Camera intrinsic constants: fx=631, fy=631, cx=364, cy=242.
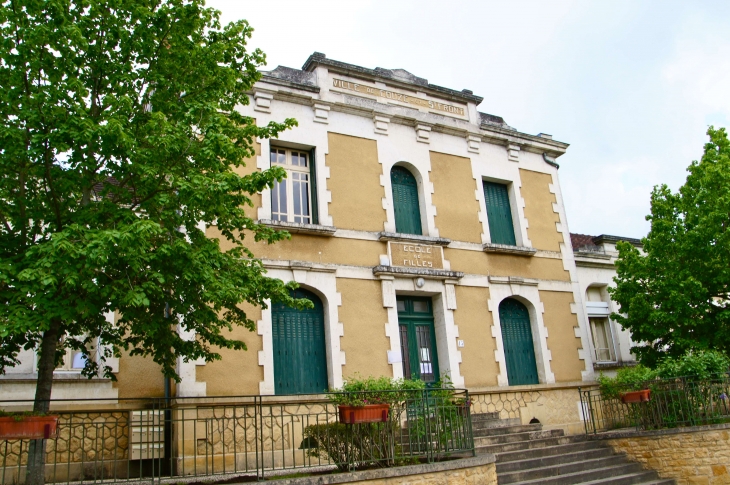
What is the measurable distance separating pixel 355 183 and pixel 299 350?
3862mm

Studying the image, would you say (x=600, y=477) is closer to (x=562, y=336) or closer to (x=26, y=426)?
A: (x=562, y=336)

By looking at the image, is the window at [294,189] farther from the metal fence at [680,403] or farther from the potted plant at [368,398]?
the metal fence at [680,403]

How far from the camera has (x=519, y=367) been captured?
14734mm

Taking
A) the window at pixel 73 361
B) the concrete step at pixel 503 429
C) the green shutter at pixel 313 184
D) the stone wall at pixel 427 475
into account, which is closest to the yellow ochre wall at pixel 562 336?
the concrete step at pixel 503 429

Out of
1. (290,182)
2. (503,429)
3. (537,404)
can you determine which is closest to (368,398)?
(503,429)

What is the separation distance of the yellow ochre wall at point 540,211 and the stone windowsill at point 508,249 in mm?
512

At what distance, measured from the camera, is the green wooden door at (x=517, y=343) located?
14.6 meters

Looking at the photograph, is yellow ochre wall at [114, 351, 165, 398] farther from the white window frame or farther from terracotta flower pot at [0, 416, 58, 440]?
terracotta flower pot at [0, 416, 58, 440]

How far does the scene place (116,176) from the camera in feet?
26.9

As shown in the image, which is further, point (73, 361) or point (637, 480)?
point (637, 480)

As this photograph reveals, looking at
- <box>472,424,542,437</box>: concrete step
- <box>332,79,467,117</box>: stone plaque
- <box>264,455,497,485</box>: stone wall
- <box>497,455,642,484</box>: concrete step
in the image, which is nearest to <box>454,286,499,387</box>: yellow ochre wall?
A: <box>472,424,542,437</box>: concrete step

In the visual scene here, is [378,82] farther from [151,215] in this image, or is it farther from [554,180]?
[151,215]

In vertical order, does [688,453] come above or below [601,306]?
below

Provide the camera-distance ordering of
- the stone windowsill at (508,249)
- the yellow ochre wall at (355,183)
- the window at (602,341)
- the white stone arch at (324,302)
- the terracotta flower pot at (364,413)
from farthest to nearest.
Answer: the window at (602,341), the stone windowsill at (508,249), the yellow ochre wall at (355,183), the white stone arch at (324,302), the terracotta flower pot at (364,413)
